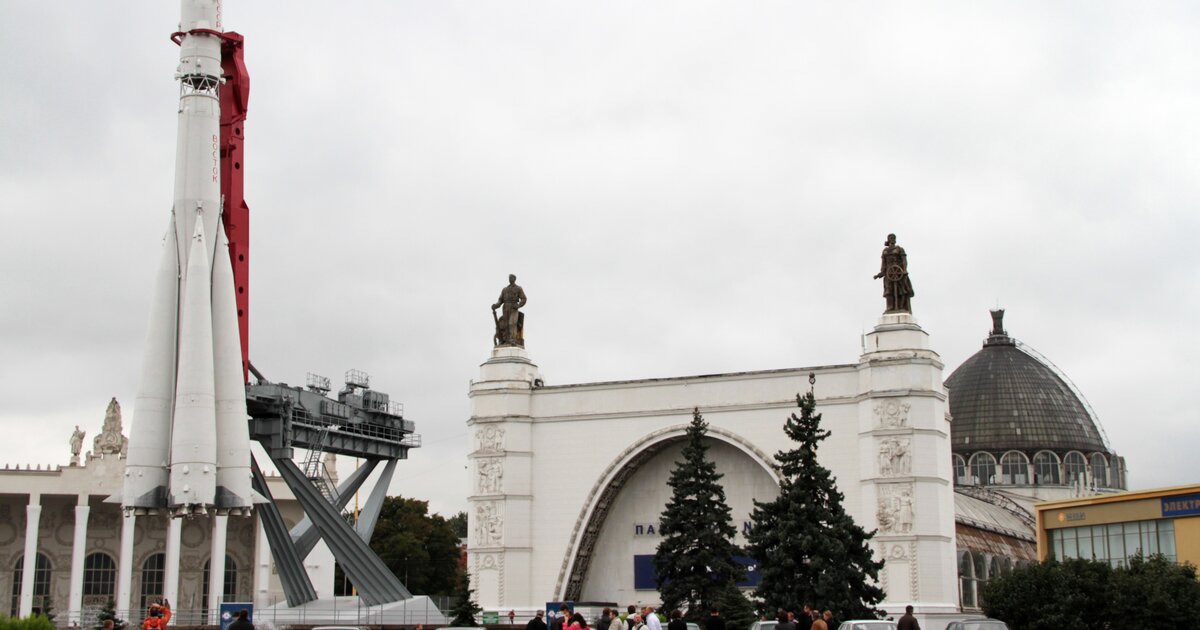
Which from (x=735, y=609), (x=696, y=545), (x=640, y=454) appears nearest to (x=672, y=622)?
(x=735, y=609)

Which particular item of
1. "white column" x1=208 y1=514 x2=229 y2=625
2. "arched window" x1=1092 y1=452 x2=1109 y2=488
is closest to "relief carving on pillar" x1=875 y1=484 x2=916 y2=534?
"white column" x1=208 y1=514 x2=229 y2=625

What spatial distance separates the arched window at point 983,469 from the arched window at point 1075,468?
10.8 ft

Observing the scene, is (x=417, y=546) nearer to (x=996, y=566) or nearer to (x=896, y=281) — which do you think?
(x=996, y=566)

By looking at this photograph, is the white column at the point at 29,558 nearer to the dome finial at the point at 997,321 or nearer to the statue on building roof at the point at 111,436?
the statue on building roof at the point at 111,436

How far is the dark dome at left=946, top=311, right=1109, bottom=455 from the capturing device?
65.1 meters

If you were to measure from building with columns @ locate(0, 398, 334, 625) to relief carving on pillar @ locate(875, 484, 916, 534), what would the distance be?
20.8 metres

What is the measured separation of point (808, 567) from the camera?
31719 mm

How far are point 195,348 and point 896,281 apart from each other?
68.5 feet

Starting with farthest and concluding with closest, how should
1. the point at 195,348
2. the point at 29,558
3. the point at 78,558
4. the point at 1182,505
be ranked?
the point at 78,558 → the point at 29,558 → the point at 1182,505 → the point at 195,348

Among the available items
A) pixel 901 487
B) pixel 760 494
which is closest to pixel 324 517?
pixel 760 494

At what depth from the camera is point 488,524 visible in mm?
45281

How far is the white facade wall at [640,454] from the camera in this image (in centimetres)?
3972

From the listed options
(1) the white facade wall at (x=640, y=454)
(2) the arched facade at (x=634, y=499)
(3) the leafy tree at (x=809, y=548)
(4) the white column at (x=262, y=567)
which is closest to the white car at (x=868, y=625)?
(3) the leafy tree at (x=809, y=548)

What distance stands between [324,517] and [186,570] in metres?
17.9
